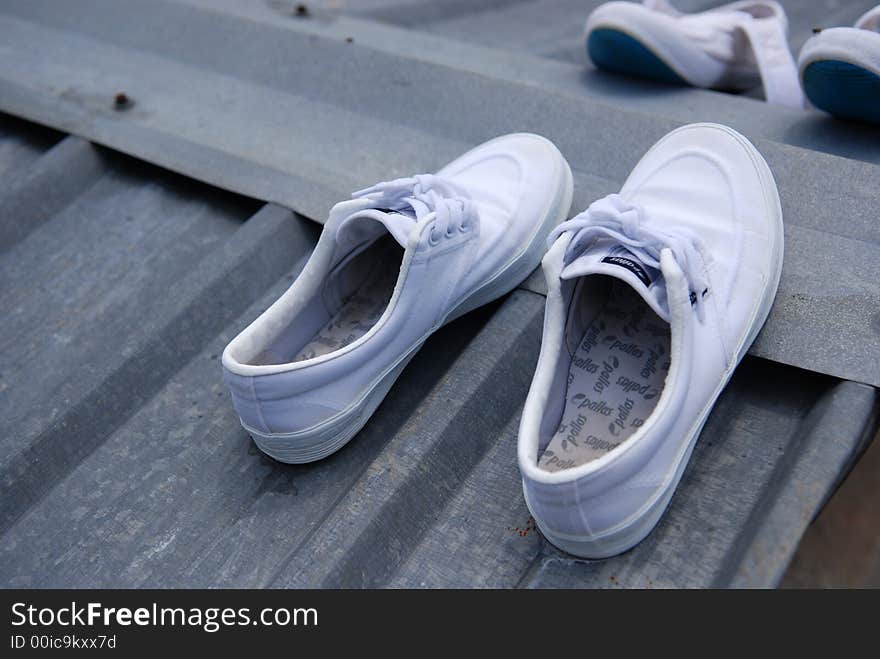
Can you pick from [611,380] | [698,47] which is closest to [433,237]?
[611,380]

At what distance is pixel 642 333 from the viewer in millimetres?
1089

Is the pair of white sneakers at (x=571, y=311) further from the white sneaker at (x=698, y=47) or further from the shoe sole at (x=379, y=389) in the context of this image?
the white sneaker at (x=698, y=47)

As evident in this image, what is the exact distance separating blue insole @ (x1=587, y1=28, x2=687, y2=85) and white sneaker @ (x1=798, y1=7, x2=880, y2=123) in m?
0.31

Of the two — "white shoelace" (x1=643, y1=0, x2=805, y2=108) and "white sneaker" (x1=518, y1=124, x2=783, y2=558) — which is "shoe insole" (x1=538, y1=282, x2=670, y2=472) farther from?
"white shoelace" (x1=643, y1=0, x2=805, y2=108)

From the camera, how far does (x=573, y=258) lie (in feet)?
3.40

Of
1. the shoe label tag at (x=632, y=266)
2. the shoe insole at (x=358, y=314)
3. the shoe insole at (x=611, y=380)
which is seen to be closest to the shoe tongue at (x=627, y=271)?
the shoe label tag at (x=632, y=266)

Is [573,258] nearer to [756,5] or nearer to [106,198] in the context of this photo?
[106,198]

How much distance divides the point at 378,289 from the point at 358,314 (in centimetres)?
5

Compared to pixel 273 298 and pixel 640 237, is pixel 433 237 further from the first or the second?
pixel 273 298

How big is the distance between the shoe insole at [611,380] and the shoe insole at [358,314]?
1.02 ft

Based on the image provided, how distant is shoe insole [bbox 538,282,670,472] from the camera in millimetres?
1001

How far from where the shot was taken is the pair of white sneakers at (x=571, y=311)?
0.91 meters

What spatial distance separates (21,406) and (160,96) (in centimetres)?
85

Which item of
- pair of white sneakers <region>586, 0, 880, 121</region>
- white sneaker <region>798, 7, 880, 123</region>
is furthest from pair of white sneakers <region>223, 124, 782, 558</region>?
pair of white sneakers <region>586, 0, 880, 121</region>
